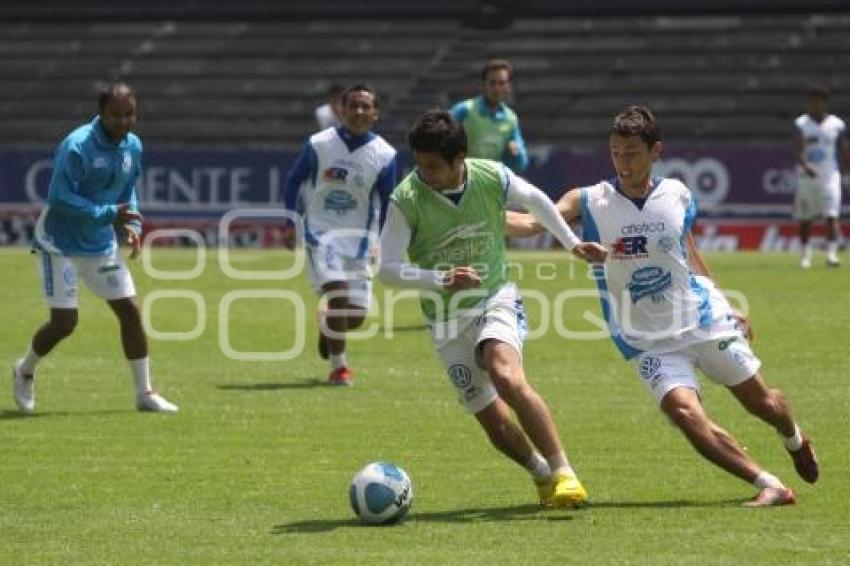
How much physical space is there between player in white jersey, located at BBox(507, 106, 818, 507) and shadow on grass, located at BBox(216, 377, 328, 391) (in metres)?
5.91

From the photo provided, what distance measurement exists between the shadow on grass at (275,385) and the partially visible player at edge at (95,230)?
1353 millimetres

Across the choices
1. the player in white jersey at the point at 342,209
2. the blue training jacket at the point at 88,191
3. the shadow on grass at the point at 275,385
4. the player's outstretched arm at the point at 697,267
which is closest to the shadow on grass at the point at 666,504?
the player's outstretched arm at the point at 697,267

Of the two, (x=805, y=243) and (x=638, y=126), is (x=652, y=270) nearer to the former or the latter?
(x=638, y=126)

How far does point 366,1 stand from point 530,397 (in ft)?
113

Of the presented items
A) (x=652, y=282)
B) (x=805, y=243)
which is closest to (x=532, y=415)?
(x=652, y=282)

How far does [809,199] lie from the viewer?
26.8m

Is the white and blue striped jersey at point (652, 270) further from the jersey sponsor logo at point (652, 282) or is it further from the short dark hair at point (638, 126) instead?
the short dark hair at point (638, 126)

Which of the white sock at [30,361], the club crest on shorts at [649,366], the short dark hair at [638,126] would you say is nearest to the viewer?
the short dark hair at [638,126]

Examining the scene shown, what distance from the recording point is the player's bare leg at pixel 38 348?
1385 centimetres

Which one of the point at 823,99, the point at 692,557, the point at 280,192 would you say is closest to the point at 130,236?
the point at 692,557

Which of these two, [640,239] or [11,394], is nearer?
[640,239]

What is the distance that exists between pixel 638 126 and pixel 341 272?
6.72 m

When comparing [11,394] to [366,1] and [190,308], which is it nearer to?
[190,308]

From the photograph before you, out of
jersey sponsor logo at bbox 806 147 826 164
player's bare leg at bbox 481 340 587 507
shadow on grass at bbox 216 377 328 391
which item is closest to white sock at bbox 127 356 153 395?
shadow on grass at bbox 216 377 328 391
